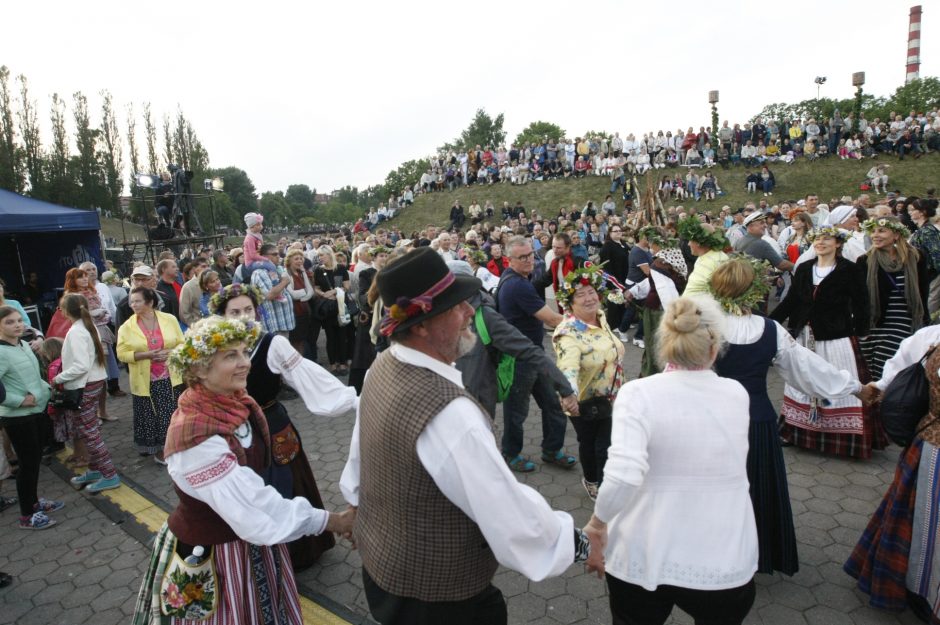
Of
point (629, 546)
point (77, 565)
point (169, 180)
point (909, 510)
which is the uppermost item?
point (169, 180)

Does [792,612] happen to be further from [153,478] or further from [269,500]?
[153,478]

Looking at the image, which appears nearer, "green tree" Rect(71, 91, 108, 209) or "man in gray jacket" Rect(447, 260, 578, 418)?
"man in gray jacket" Rect(447, 260, 578, 418)

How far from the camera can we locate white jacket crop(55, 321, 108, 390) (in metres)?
4.88

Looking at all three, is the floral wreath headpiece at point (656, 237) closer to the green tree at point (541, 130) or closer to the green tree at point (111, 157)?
the green tree at point (111, 157)

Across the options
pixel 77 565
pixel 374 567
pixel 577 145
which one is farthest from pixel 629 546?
pixel 577 145

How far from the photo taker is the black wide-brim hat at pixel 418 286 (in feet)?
6.05

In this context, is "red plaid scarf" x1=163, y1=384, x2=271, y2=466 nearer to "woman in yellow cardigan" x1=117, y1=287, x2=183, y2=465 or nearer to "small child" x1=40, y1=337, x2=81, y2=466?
"woman in yellow cardigan" x1=117, y1=287, x2=183, y2=465

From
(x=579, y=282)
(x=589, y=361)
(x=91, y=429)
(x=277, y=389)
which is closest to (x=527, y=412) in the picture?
(x=589, y=361)

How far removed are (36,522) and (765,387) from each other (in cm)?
553

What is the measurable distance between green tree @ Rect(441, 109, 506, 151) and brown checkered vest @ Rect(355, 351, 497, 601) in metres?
72.3

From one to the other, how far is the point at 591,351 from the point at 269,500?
2.50 metres

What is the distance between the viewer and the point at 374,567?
1.90 meters

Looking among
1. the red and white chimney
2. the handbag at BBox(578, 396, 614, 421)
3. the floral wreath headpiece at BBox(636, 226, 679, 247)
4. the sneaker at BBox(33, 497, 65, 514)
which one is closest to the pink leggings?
the sneaker at BBox(33, 497, 65, 514)

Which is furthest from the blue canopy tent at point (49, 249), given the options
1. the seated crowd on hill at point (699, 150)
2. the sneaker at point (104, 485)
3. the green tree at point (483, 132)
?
the green tree at point (483, 132)
